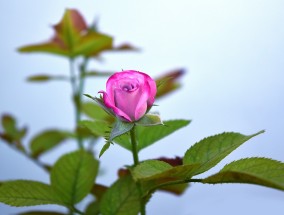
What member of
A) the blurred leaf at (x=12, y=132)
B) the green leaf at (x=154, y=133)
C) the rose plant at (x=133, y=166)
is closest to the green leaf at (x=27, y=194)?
the rose plant at (x=133, y=166)

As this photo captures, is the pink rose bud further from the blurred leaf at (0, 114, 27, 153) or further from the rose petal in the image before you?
the blurred leaf at (0, 114, 27, 153)

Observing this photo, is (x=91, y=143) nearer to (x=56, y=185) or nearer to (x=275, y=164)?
(x=56, y=185)

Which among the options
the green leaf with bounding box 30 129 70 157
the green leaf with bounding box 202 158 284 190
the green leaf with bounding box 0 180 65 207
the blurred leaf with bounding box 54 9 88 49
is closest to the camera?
the green leaf with bounding box 202 158 284 190

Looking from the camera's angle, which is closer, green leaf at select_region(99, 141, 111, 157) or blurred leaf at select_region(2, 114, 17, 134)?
green leaf at select_region(99, 141, 111, 157)

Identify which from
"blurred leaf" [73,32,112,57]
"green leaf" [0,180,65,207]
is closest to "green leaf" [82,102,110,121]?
"blurred leaf" [73,32,112,57]

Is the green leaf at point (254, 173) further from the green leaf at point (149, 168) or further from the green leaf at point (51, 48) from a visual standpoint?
the green leaf at point (51, 48)

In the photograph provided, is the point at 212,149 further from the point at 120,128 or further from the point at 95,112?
the point at 95,112

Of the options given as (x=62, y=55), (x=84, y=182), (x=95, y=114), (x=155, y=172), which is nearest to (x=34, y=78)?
(x=62, y=55)
